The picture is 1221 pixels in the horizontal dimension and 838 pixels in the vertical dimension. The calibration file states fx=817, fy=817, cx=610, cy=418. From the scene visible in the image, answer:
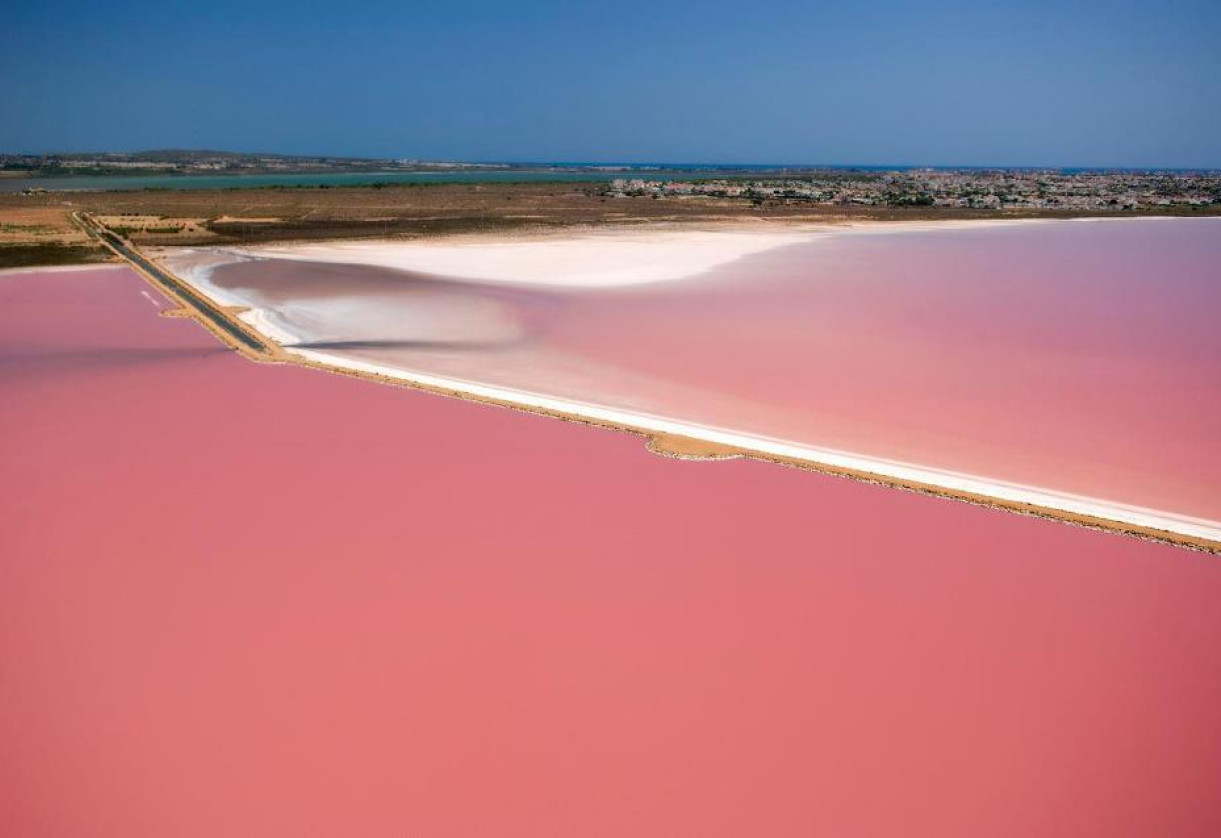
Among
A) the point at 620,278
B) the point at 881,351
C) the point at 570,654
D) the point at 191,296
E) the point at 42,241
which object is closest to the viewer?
the point at 570,654

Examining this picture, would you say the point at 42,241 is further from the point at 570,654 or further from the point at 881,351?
the point at 570,654

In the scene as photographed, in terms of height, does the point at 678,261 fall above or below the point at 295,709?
above

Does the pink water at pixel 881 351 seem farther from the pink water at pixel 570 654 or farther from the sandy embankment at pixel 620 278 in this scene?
the pink water at pixel 570 654

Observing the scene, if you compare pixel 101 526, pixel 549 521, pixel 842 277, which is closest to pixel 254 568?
pixel 101 526

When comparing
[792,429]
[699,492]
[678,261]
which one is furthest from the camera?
[678,261]

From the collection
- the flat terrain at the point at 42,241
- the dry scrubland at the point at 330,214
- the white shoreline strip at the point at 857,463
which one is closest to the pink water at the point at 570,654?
the white shoreline strip at the point at 857,463

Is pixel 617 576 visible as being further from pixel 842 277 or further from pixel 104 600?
pixel 842 277

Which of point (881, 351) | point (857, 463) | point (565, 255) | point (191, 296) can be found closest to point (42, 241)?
point (191, 296)
